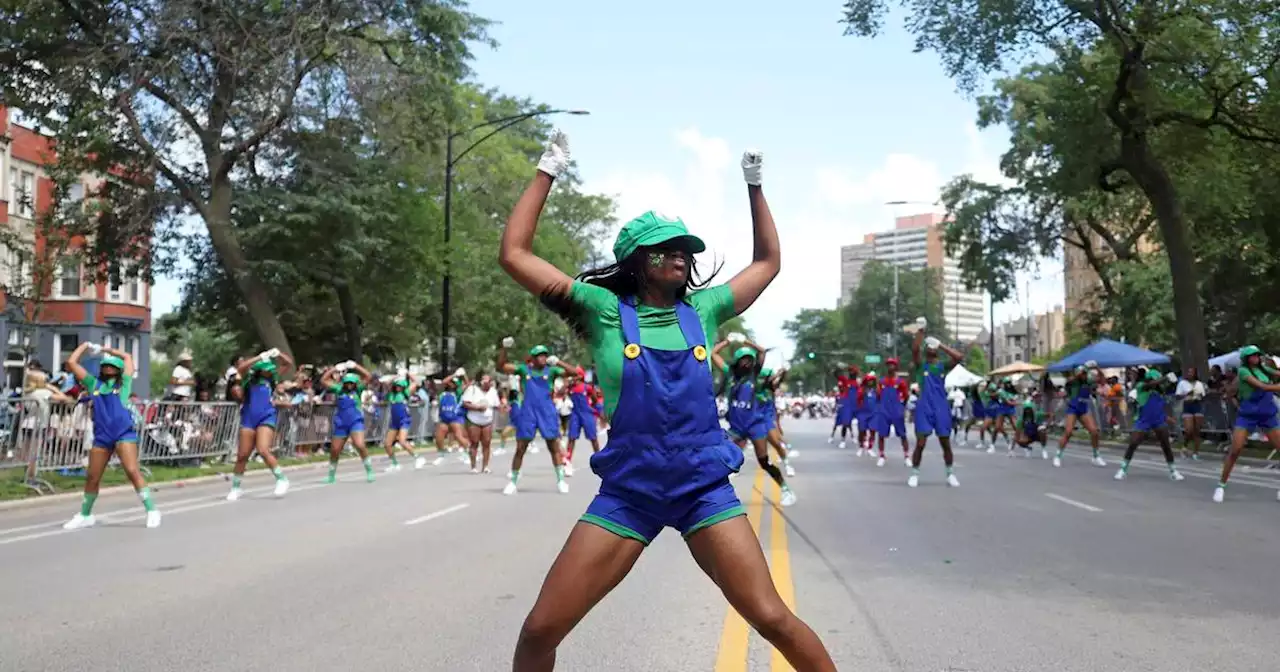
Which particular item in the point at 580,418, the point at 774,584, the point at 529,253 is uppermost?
the point at 529,253

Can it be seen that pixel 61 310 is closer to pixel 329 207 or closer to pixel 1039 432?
pixel 329 207

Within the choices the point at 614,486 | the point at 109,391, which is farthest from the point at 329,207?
the point at 614,486

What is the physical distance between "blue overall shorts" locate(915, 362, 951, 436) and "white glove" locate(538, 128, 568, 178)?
496 inches

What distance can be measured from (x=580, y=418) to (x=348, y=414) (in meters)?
4.50

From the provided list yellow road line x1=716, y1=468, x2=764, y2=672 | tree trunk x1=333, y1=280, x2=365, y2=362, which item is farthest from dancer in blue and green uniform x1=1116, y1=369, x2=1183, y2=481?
tree trunk x1=333, y1=280, x2=365, y2=362

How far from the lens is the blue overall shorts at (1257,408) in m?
14.1

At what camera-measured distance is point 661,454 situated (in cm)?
399

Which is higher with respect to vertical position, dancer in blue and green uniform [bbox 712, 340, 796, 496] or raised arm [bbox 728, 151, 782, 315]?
raised arm [bbox 728, 151, 782, 315]

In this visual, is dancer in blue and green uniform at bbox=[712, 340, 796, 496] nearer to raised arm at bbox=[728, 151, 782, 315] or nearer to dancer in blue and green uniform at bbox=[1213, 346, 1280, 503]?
dancer in blue and green uniform at bbox=[1213, 346, 1280, 503]

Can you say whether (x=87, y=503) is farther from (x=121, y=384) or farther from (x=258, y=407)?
(x=258, y=407)

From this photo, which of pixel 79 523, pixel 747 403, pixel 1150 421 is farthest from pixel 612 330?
pixel 1150 421

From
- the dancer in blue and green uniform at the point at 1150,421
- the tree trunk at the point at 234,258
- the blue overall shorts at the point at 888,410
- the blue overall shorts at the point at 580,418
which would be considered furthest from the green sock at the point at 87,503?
the tree trunk at the point at 234,258

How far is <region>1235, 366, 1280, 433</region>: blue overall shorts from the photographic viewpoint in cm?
1413

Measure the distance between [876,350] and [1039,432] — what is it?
104m
